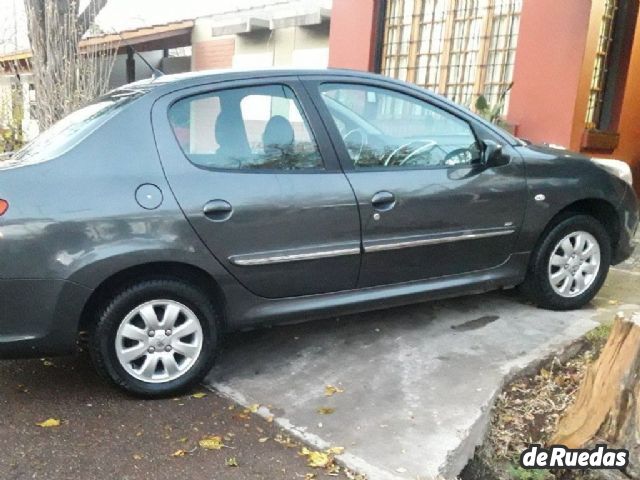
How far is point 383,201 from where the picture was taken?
360 centimetres

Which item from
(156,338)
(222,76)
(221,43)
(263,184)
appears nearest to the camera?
(156,338)

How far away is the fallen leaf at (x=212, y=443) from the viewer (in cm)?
290

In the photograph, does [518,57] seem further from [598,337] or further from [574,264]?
[598,337]

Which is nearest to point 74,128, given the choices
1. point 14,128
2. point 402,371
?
point 402,371

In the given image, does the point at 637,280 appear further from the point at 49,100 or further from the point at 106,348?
the point at 49,100

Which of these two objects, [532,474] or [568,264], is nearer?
[532,474]

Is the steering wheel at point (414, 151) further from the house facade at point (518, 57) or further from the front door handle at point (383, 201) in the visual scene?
the house facade at point (518, 57)

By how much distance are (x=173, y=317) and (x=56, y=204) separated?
779 millimetres

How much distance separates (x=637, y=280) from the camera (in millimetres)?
5395

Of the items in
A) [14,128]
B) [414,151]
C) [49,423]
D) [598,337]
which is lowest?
[49,423]

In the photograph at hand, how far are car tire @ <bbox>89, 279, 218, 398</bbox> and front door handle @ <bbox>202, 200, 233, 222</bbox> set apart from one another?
0.38 meters

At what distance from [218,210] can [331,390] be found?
44.4 inches

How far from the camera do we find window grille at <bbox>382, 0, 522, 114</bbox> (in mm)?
7445
